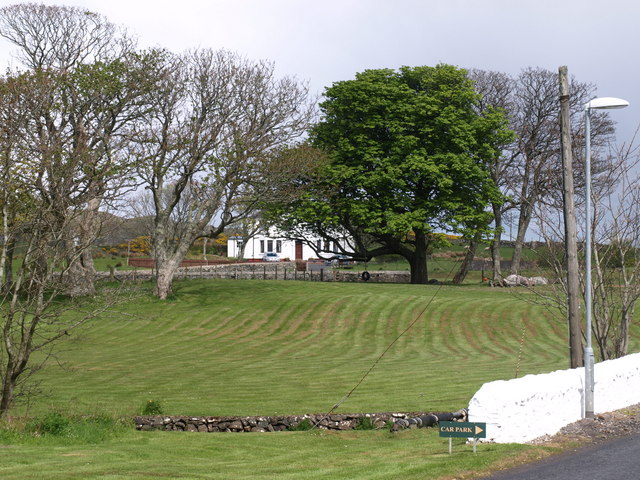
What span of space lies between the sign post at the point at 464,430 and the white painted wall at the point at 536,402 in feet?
2.99

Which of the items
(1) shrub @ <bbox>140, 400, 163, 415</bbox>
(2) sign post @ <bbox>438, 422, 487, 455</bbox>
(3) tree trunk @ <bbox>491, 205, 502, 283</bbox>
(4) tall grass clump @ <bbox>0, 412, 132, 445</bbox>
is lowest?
(1) shrub @ <bbox>140, 400, 163, 415</bbox>

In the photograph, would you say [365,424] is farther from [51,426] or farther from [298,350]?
[298,350]

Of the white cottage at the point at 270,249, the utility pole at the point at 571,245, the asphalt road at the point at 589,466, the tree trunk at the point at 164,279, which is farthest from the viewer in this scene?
the white cottage at the point at 270,249

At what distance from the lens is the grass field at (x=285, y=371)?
1302cm

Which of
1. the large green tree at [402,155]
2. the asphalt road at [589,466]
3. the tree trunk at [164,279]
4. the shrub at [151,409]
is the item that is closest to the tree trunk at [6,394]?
the shrub at [151,409]

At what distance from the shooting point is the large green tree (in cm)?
5012

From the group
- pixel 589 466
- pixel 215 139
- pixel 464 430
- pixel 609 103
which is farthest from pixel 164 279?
pixel 589 466

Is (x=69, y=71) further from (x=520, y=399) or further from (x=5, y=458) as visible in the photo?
(x=520, y=399)

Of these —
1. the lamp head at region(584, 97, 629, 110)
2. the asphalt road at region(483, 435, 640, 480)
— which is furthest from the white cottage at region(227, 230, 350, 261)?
the asphalt road at region(483, 435, 640, 480)

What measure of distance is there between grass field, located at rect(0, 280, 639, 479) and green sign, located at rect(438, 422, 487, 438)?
16.0 inches

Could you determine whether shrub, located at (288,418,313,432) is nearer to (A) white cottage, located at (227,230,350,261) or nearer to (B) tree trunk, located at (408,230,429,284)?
(B) tree trunk, located at (408,230,429,284)

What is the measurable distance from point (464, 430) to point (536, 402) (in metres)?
2.41

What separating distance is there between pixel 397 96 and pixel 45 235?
36.5 m

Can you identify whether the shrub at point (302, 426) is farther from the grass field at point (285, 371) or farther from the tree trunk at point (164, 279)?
the tree trunk at point (164, 279)
